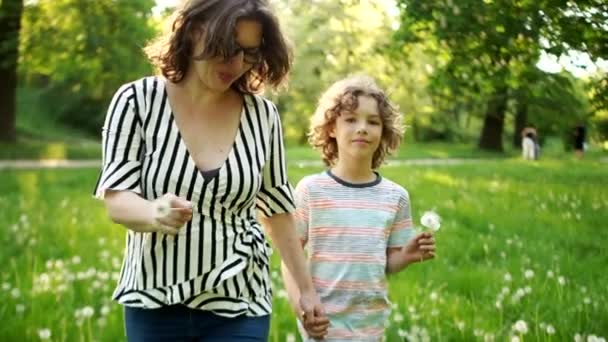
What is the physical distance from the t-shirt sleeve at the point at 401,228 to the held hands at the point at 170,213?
130 cm

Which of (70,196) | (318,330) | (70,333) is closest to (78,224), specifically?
(70,196)

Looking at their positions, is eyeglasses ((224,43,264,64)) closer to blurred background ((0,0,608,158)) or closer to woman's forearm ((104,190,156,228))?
blurred background ((0,0,608,158))

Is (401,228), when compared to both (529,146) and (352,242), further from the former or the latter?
(529,146)

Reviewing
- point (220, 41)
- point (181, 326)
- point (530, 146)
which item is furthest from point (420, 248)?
point (530, 146)

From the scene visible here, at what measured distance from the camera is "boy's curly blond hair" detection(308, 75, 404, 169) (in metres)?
3.25

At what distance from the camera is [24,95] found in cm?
3819

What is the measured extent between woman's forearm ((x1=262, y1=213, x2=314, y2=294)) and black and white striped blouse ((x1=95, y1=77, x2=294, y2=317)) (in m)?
0.29

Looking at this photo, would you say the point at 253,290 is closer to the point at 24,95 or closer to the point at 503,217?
the point at 503,217

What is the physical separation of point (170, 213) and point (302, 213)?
3.83 feet

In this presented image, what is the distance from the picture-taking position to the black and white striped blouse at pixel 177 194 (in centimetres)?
231

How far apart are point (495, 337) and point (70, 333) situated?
2.21 metres

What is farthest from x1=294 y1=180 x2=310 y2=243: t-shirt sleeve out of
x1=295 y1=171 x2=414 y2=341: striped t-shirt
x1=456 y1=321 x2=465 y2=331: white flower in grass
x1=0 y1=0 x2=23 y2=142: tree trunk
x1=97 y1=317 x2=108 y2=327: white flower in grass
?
x1=0 y1=0 x2=23 y2=142: tree trunk

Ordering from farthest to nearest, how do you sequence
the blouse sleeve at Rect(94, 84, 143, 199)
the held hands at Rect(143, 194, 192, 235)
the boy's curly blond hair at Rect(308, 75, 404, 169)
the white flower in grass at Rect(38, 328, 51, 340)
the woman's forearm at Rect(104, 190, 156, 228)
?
the white flower in grass at Rect(38, 328, 51, 340)
the boy's curly blond hair at Rect(308, 75, 404, 169)
the blouse sleeve at Rect(94, 84, 143, 199)
the woman's forearm at Rect(104, 190, 156, 228)
the held hands at Rect(143, 194, 192, 235)

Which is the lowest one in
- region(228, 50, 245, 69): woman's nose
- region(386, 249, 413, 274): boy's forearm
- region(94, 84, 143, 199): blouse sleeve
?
region(386, 249, 413, 274): boy's forearm
